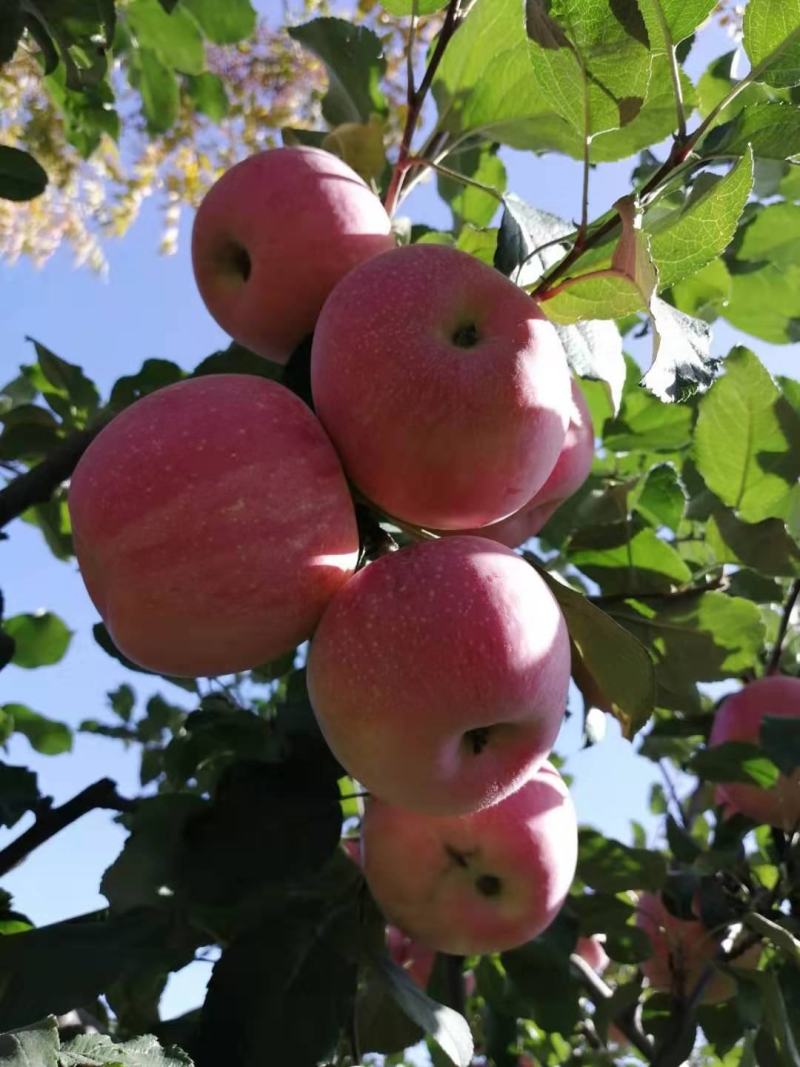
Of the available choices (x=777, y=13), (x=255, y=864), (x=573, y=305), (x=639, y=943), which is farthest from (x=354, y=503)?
(x=639, y=943)

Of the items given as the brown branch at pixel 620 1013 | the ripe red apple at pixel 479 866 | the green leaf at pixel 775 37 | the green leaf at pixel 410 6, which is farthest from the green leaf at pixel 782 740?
the green leaf at pixel 410 6

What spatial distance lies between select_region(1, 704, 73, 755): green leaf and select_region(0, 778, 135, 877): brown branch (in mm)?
699

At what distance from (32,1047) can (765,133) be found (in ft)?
3.19

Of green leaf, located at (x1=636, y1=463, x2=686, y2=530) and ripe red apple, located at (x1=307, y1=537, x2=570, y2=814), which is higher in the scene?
ripe red apple, located at (x1=307, y1=537, x2=570, y2=814)

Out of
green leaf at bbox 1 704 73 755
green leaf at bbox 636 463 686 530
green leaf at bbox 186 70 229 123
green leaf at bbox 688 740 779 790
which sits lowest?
green leaf at bbox 688 740 779 790

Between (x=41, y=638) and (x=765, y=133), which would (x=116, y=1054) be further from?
(x=41, y=638)

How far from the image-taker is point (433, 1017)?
1.07 metres

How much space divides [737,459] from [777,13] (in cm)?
68

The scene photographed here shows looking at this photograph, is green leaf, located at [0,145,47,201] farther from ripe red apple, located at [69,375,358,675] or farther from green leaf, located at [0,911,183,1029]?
green leaf, located at [0,911,183,1029]

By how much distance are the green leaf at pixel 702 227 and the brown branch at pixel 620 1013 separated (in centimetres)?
123

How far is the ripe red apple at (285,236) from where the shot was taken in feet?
3.65

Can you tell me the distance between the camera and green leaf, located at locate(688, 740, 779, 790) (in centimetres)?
154

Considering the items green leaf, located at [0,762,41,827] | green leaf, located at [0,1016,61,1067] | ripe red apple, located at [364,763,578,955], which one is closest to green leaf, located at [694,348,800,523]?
ripe red apple, located at [364,763,578,955]

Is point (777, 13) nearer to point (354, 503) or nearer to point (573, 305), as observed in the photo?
point (573, 305)
